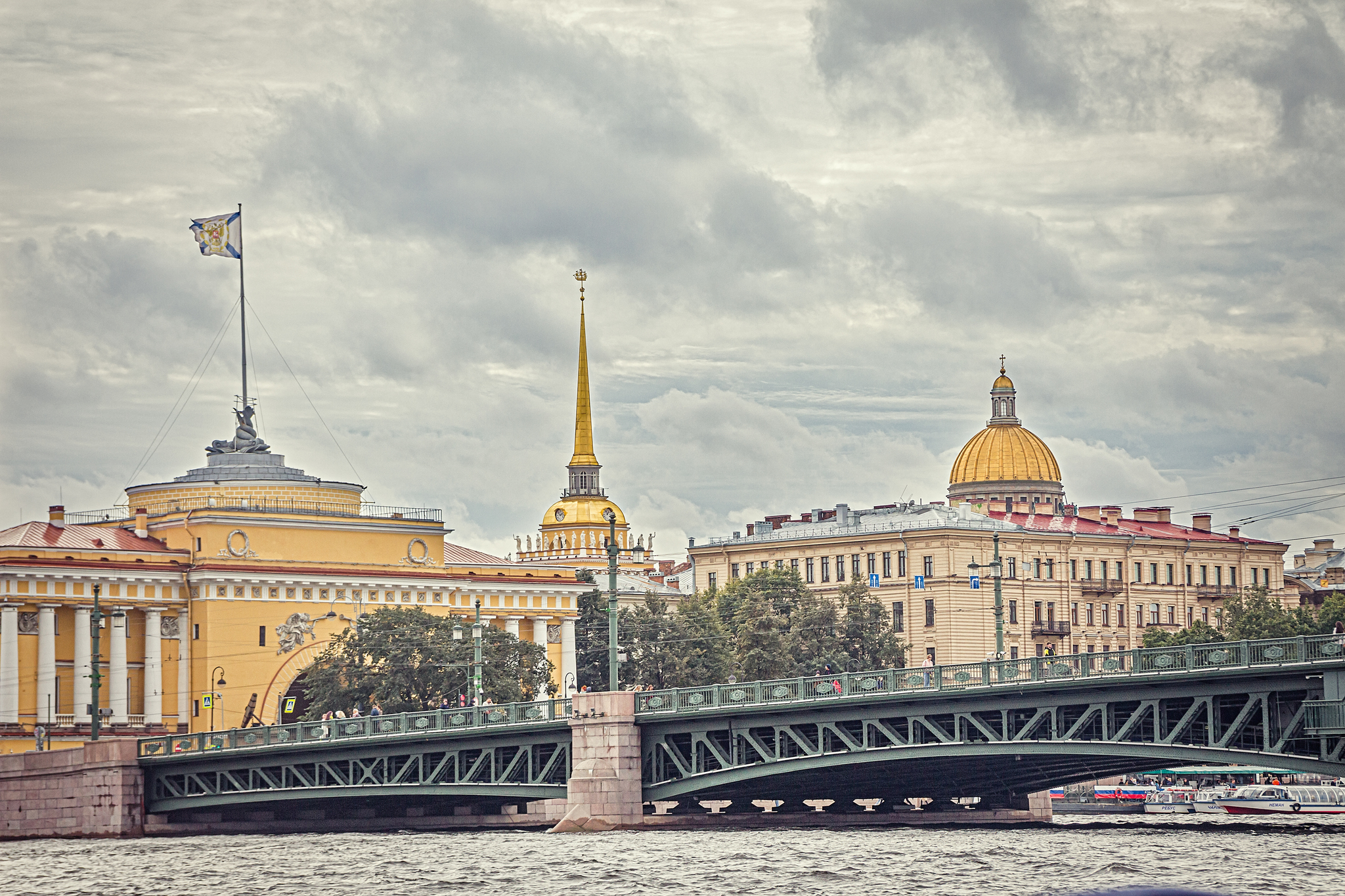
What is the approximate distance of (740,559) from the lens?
136 metres

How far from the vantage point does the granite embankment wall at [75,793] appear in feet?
236

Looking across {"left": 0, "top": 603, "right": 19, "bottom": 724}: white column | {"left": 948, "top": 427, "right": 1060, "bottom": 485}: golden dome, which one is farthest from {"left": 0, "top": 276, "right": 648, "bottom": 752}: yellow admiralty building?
{"left": 948, "top": 427, "right": 1060, "bottom": 485}: golden dome

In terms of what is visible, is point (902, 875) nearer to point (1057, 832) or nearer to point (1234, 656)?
point (1234, 656)

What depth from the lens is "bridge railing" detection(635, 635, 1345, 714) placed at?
2185 inches

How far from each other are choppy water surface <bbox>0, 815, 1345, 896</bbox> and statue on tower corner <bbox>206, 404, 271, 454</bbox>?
39.1 metres

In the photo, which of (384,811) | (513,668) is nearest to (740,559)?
(513,668)

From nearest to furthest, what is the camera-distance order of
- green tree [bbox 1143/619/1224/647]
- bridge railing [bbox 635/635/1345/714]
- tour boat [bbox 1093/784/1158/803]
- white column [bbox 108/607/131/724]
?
bridge railing [bbox 635/635/1345/714] → white column [bbox 108/607/131/724] → tour boat [bbox 1093/784/1158/803] → green tree [bbox 1143/619/1224/647]

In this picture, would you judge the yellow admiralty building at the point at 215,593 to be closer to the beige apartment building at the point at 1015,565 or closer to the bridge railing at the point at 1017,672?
the beige apartment building at the point at 1015,565

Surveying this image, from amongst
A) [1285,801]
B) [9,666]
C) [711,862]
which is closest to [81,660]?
[9,666]

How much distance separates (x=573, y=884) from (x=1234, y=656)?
15.8m

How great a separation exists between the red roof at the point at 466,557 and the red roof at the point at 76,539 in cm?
1499

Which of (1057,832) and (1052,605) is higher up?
(1052,605)

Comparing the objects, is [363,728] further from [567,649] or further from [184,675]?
[567,649]

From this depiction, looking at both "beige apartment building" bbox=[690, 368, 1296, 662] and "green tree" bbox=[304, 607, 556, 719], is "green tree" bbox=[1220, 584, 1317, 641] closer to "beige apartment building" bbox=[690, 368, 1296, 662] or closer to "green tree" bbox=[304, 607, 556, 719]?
"beige apartment building" bbox=[690, 368, 1296, 662]
